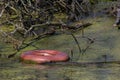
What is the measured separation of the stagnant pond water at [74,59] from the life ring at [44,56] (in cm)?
12

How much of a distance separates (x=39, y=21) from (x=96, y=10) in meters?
3.24

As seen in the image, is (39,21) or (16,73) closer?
(16,73)

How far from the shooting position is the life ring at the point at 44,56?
25.2ft

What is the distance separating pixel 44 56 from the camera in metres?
7.82

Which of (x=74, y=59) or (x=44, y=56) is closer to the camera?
(x=44, y=56)

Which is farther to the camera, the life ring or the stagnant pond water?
the life ring

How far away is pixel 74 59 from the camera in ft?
26.1

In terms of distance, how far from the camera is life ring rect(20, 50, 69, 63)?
769 cm

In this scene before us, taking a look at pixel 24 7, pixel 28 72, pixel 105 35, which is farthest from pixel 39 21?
pixel 28 72

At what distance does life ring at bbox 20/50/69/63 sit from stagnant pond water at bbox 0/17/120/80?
0.40 feet

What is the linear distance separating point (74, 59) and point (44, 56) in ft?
1.59

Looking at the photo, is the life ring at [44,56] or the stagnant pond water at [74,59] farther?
the life ring at [44,56]

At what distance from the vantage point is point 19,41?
8.66 m

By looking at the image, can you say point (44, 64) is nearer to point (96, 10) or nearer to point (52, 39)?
point (52, 39)
